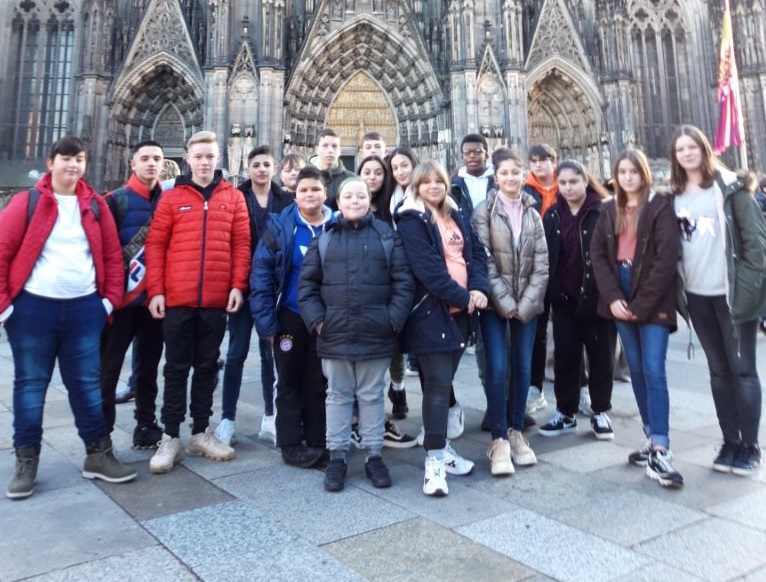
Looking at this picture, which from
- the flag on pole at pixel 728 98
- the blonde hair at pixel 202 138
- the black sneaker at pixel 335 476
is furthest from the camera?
the flag on pole at pixel 728 98

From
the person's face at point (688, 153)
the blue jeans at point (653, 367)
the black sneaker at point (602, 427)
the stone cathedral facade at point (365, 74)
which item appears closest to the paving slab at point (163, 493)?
the blue jeans at point (653, 367)

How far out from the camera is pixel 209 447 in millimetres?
3998

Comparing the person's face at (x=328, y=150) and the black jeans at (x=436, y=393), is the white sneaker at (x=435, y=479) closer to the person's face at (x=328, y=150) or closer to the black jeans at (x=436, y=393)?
the black jeans at (x=436, y=393)

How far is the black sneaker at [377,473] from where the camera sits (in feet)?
11.2

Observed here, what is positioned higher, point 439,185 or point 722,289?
point 439,185

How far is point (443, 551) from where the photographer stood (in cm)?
258

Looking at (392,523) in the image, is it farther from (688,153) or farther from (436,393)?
(688,153)

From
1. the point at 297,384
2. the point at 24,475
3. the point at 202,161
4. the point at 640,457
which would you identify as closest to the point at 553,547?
the point at 640,457

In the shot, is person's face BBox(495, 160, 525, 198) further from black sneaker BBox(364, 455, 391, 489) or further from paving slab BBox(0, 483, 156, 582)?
paving slab BBox(0, 483, 156, 582)

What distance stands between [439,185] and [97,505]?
9.60 ft

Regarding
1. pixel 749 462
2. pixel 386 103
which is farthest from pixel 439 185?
pixel 386 103

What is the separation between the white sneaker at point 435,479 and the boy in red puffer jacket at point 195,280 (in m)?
1.57

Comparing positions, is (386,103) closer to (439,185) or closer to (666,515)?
(439,185)

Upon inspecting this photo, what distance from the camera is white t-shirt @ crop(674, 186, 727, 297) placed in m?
3.61
